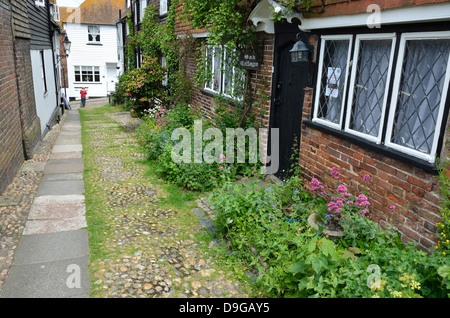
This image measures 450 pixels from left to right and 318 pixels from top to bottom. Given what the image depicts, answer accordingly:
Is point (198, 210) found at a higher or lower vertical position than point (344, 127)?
lower

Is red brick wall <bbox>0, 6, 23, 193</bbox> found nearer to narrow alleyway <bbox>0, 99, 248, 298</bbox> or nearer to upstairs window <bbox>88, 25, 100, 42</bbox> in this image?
narrow alleyway <bbox>0, 99, 248, 298</bbox>

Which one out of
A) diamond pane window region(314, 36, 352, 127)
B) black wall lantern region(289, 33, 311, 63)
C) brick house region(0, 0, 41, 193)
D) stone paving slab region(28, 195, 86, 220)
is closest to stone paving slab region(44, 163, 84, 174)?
brick house region(0, 0, 41, 193)

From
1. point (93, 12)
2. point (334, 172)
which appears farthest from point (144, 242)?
point (93, 12)

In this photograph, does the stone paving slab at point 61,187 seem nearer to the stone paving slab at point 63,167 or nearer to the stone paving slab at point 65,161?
the stone paving slab at point 63,167

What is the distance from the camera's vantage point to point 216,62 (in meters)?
9.45

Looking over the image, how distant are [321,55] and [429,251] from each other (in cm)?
296

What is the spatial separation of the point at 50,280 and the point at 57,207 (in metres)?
2.28

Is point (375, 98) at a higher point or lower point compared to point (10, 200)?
higher

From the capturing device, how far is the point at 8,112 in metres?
7.27

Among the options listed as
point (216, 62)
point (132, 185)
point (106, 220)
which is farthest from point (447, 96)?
point (216, 62)

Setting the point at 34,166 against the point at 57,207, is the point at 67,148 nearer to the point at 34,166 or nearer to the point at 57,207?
the point at 34,166

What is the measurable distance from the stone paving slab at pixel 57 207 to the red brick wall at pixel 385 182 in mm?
3831
